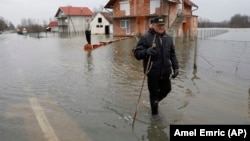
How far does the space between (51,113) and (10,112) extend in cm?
93

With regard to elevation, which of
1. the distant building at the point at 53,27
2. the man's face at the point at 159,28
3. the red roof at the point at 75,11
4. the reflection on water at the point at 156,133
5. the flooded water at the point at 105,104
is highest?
the red roof at the point at 75,11

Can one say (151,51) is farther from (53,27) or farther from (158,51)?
(53,27)

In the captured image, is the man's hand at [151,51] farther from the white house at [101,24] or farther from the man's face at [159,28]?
the white house at [101,24]

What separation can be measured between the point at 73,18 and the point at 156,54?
80.4 meters

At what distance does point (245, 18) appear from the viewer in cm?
13612

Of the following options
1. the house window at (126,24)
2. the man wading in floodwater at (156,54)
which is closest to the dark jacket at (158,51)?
the man wading in floodwater at (156,54)

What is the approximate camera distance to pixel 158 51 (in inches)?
234

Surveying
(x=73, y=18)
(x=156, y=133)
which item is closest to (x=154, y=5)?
(x=156, y=133)

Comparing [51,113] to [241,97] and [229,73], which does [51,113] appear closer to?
[241,97]

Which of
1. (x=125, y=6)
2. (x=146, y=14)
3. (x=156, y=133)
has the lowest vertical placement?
(x=156, y=133)

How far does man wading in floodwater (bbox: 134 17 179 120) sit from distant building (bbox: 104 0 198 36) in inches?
1132

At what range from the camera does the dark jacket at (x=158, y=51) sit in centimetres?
593

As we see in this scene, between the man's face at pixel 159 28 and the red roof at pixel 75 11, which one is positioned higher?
the red roof at pixel 75 11

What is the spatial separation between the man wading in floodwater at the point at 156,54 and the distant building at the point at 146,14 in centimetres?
2875
